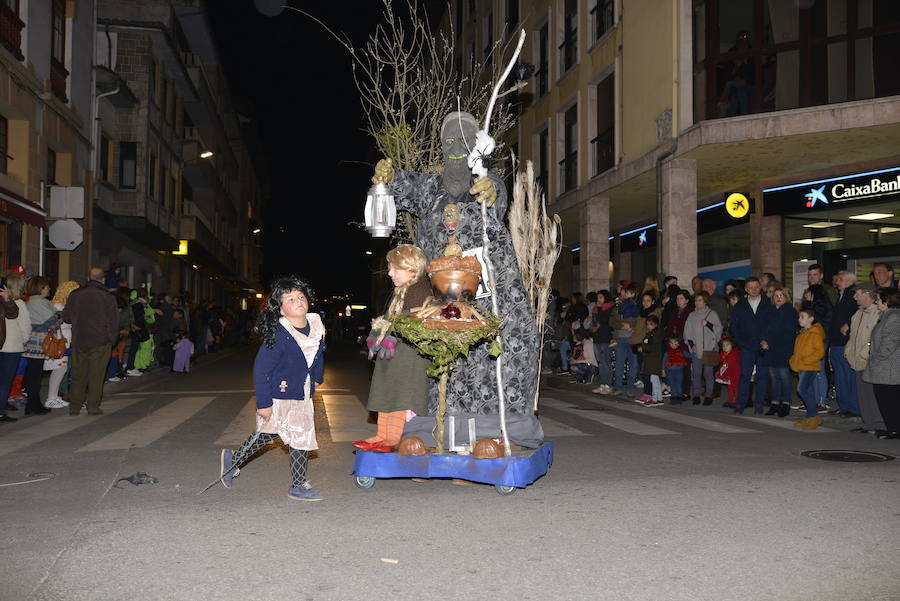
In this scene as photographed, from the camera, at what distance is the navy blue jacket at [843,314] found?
10.2m

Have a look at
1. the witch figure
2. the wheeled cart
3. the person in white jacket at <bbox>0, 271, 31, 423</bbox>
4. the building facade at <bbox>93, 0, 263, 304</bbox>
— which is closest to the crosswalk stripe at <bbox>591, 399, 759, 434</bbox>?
the witch figure

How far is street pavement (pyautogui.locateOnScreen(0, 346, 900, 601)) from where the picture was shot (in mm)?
3746

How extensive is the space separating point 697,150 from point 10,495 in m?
13.7

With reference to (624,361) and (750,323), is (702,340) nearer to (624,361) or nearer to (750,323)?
(750,323)

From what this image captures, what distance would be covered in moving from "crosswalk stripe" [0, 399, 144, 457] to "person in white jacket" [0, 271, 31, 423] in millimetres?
497

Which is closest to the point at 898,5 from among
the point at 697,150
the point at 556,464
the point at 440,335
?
the point at 697,150

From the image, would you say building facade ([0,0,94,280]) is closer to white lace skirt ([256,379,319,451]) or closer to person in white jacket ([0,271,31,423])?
person in white jacket ([0,271,31,423])

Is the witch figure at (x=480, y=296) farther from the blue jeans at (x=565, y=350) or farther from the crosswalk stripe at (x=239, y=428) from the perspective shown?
the blue jeans at (x=565, y=350)

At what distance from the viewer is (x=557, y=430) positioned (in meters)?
9.11

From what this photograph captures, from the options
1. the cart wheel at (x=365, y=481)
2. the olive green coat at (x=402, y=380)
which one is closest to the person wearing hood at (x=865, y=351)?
the olive green coat at (x=402, y=380)

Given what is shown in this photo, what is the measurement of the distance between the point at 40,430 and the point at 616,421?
6.93 meters

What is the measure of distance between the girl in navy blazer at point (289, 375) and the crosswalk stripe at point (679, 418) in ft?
18.1

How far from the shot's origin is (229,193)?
5491 cm

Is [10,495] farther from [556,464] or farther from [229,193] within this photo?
[229,193]
